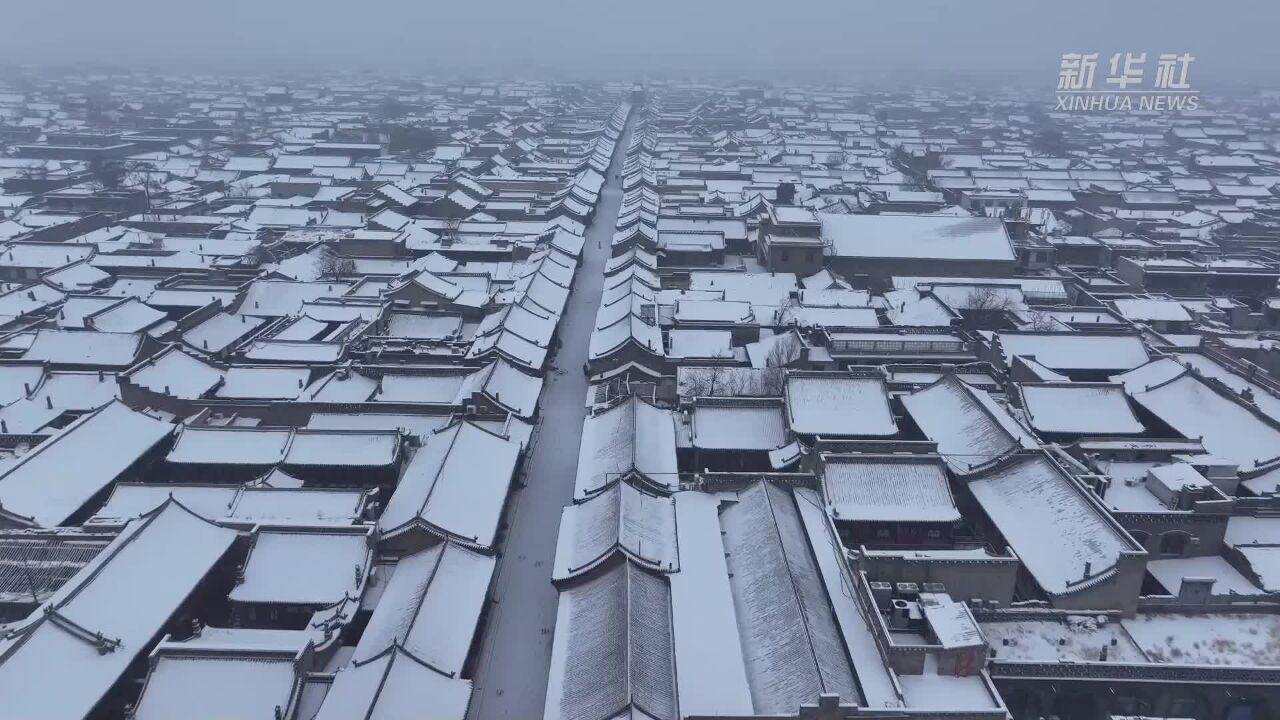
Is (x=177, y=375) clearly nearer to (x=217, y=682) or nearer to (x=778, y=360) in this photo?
(x=217, y=682)

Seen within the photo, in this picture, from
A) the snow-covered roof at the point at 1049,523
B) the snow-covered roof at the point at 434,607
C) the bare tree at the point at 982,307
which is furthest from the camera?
the bare tree at the point at 982,307

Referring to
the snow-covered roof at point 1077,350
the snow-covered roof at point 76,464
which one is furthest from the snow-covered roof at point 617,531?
the snow-covered roof at point 1077,350

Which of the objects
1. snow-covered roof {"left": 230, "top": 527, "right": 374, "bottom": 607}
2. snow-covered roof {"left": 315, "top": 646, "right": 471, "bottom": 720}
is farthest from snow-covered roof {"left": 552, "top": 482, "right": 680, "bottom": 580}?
snow-covered roof {"left": 230, "top": 527, "right": 374, "bottom": 607}

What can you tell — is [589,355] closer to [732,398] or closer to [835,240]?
[732,398]

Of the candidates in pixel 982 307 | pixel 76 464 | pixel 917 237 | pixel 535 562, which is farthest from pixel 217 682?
pixel 917 237

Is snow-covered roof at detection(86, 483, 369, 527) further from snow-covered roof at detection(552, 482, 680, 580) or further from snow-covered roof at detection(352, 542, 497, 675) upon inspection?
snow-covered roof at detection(552, 482, 680, 580)

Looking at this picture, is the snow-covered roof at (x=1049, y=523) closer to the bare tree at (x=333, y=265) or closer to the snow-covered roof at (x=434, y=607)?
the snow-covered roof at (x=434, y=607)

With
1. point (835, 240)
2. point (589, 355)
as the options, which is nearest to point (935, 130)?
point (835, 240)
